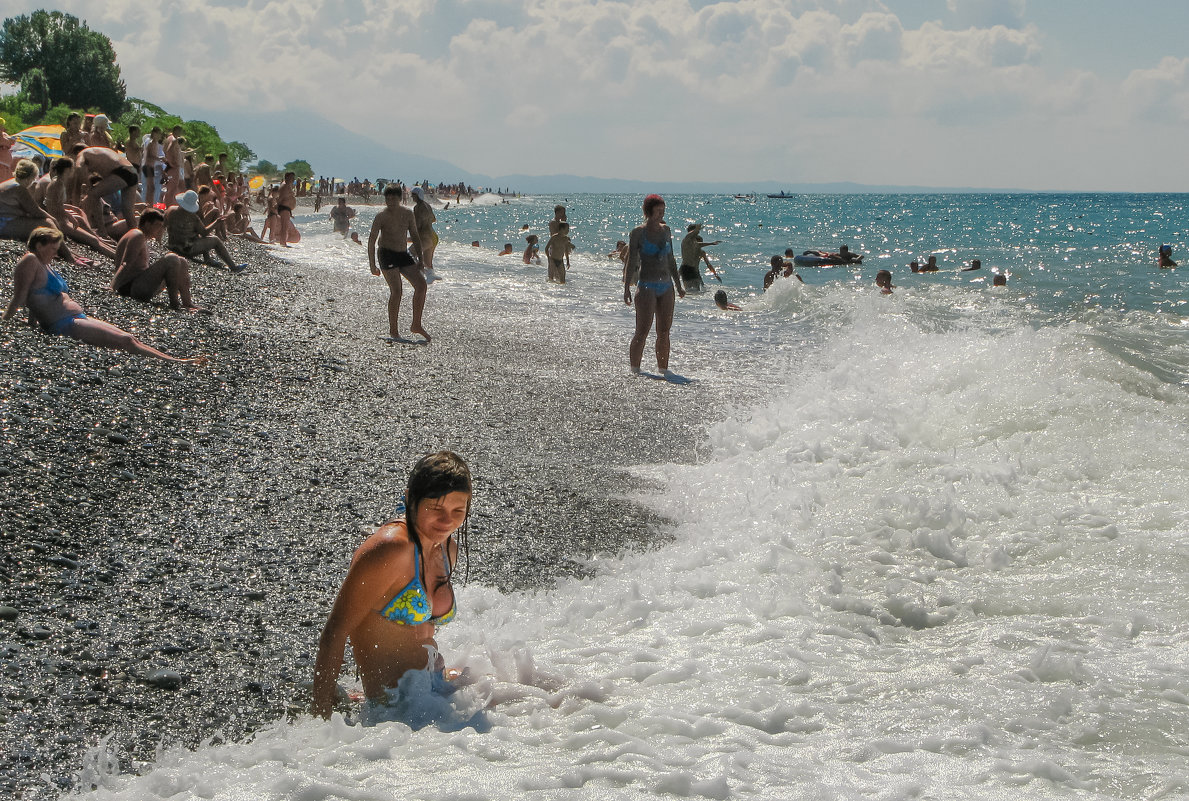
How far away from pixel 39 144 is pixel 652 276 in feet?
45.8

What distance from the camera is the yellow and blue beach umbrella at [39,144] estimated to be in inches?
679

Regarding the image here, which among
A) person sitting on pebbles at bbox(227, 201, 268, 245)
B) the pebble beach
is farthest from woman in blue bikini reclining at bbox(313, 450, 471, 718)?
person sitting on pebbles at bbox(227, 201, 268, 245)

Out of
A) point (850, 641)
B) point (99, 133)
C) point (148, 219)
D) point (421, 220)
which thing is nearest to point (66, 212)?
point (148, 219)

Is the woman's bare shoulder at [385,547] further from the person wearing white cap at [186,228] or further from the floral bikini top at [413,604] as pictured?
the person wearing white cap at [186,228]

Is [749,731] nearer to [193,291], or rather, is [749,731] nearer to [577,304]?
[193,291]

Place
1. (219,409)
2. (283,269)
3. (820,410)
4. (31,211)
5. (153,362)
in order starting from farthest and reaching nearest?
(283,269), (31,211), (820,410), (153,362), (219,409)

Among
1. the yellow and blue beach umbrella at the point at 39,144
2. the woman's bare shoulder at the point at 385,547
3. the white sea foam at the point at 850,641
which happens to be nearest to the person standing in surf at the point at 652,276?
the white sea foam at the point at 850,641

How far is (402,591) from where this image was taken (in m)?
3.13

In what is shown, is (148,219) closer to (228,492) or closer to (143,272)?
(143,272)

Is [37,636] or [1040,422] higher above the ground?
[1040,422]

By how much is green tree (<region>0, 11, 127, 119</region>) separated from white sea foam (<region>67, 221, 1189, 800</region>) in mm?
67184

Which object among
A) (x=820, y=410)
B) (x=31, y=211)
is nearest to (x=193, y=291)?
(x=31, y=211)

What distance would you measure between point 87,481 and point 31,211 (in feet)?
25.7

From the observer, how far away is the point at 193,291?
39.4ft
